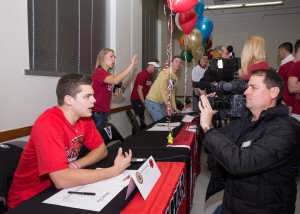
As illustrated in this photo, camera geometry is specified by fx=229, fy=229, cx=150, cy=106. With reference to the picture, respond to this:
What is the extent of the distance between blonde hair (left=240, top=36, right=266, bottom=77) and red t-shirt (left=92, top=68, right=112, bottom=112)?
136cm

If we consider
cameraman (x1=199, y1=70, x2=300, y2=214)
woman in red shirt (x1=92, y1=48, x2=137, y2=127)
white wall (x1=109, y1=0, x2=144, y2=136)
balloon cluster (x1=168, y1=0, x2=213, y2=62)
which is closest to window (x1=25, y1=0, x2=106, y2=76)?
white wall (x1=109, y1=0, x2=144, y2=136)

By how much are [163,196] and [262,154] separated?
0.43m

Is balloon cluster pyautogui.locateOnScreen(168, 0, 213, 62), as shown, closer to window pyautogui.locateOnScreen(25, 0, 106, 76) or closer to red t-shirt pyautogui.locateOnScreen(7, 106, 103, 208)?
window pyautogui.locateOnScreen(25, 0, 106, 76)

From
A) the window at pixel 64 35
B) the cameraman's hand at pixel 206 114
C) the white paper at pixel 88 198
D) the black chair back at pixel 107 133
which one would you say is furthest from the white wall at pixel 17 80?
the cameraman's hand at pixel 206 114

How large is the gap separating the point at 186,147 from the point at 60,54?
180 cm

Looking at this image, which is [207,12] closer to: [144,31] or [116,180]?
[144,31]

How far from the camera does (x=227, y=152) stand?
95cm

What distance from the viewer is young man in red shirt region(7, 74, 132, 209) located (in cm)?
98

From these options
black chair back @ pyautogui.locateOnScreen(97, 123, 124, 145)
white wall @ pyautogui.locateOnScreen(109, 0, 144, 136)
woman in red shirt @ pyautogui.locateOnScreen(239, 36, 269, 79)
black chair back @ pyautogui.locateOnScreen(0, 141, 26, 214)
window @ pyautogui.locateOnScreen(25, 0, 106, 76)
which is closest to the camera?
black chair back @ pyautogui.locateOnScreen(0, 141, 26, 214)

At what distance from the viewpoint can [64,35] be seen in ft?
8.59

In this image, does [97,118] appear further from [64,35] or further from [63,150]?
[63,150]

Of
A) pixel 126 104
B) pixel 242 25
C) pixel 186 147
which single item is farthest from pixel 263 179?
pixel 242 25

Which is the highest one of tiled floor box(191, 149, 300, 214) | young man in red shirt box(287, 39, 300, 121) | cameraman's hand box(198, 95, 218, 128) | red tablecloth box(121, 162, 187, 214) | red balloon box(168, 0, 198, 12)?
red balloon box(168, 0, 198, 12)

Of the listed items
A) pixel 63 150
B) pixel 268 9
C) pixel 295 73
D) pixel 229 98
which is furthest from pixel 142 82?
pixel 268 9
